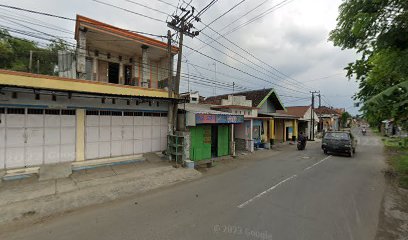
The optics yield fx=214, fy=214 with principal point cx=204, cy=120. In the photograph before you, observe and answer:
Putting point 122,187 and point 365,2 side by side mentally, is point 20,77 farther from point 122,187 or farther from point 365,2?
point 365,2

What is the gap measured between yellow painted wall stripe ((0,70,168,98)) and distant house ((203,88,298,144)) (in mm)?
9383

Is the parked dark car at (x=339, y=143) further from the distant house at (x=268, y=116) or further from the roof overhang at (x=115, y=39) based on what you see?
the roof overhang at (x=115, y=39)

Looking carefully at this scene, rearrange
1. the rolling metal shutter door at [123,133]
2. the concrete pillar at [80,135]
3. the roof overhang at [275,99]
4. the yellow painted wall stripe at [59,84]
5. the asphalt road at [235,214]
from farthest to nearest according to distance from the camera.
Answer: the roof overhang at [275,99] < the rolling metal shutter door at [123,133] < the concrete pillar at [80,135] < the yellow painted wall stripe at [59,84] < the asphalt road at [235,214]

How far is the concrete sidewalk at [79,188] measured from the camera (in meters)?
6.00

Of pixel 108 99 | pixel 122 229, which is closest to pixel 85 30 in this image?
pixel 108 99

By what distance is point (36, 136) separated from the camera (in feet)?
29.3

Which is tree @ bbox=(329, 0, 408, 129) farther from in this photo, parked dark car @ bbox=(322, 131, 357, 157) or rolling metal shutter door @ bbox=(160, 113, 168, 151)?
rolling metal shutter door @ bbox=(160, 113, 168, 151)

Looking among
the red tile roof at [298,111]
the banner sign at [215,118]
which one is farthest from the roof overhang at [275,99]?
the red tile roof at [298,111]

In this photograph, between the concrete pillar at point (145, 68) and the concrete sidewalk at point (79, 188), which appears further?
the concrete pillar at point (145, 68)

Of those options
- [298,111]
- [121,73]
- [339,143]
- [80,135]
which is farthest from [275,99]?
[80,135]

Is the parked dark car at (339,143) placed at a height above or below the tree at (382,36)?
below

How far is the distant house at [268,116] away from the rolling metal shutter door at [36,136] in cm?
1229

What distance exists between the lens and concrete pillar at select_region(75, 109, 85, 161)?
32.7 ft

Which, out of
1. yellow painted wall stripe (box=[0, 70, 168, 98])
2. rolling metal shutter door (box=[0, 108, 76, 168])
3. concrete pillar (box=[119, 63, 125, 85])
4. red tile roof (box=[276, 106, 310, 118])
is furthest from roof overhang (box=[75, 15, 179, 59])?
red tile roof (box=[276, 106, 310, 118])
